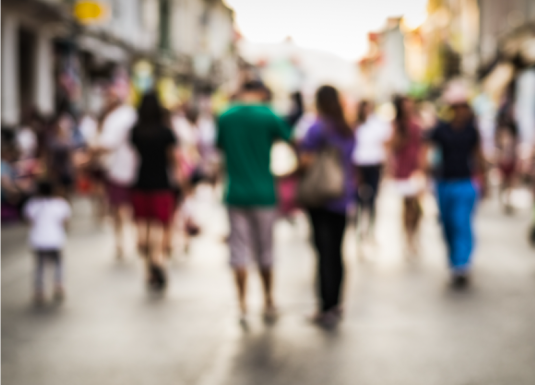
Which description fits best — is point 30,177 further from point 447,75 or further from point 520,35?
point 447,75

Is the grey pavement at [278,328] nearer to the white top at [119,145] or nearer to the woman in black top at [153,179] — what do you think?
the woman in black top at [153,179]

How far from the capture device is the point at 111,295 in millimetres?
7281

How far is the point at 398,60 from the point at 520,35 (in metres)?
50.1

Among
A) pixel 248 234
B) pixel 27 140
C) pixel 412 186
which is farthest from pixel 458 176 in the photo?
pixel 27 140

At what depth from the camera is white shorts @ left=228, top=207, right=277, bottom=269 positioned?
6.30 m

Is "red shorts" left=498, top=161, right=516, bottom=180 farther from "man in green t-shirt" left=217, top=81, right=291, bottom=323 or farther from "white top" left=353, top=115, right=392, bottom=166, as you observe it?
"man in green t-shirt" left=217, top=81, right=291, bottom=323

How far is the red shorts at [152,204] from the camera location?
7832 mm

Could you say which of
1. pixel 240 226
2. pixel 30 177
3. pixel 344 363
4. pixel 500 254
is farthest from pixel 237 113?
pixel 30 177

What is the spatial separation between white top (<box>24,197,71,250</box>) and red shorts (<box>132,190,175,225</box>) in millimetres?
916

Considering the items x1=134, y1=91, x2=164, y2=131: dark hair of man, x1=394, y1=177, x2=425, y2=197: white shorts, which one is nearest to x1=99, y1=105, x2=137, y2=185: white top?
x1=134, y1=91, x2=164, y2=131: dark hair of man

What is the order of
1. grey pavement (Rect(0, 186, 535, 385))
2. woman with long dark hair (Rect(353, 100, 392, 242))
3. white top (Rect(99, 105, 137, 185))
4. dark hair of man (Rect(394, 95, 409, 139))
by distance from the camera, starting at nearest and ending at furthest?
grey pavement (Rect(0, 186, 535, 385))
white top (Rect(99, 105, 137, 185))
dark hair of man (Rect(394, 95, 409, 139))
woman with long dark hair (Rect(353, 100, 392, 242))

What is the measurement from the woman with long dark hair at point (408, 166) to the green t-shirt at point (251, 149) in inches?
147

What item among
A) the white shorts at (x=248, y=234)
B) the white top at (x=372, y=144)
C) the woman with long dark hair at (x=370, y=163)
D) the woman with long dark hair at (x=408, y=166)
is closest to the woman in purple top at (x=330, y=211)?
the white shorts at (x=248, y=234)

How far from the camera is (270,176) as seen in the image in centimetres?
634
